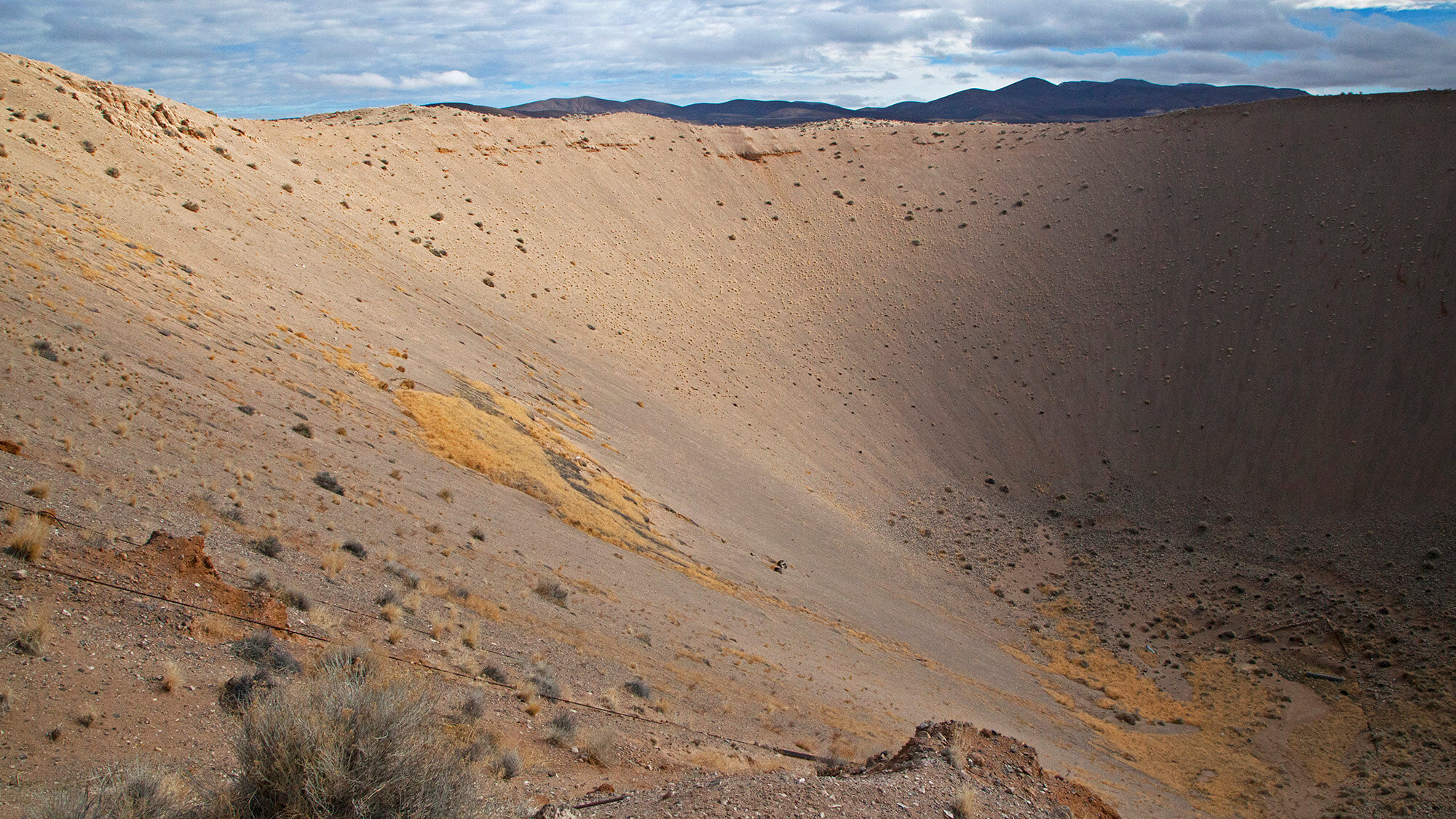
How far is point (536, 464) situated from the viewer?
1803 cm

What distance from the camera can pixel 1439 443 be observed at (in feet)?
87.1

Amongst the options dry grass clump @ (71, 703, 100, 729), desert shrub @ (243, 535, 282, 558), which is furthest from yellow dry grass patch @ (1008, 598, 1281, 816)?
dry grass clump @ (71, 703, 100, 729)

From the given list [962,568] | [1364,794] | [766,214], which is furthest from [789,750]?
[766,214]

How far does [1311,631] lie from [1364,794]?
22.9 ft

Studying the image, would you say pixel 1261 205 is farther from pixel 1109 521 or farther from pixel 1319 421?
pixel 1109 521

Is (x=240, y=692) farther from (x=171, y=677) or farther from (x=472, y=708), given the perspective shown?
(x=472, y=708)

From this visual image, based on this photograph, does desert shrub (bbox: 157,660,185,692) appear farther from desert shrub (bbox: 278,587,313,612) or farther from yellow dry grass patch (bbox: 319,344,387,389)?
yellow dry grass patch (bbox: 319,344,387,389)

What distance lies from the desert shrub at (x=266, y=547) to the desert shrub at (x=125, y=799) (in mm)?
4612

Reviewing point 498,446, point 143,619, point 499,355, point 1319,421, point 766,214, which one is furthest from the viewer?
point 766,214

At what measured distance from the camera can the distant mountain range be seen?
6412 inches

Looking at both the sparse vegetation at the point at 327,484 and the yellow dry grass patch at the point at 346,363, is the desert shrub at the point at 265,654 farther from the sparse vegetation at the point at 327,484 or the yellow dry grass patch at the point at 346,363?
the yellow dry grass patch at the point at 346,363

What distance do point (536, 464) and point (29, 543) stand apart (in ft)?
36.7

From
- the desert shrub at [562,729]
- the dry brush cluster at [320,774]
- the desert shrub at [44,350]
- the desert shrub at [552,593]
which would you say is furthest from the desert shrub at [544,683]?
the desert shrub at [44,350]

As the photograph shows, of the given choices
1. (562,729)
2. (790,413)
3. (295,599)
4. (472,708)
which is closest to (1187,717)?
(790,413)
